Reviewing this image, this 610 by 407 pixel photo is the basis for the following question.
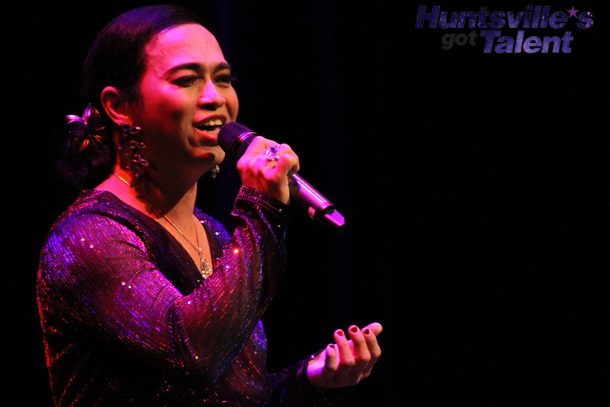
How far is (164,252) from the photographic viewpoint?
4.53 feet

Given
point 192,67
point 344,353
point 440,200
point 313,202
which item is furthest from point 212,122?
point 440,200

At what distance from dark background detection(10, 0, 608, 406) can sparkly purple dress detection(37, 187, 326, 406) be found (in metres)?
0.94

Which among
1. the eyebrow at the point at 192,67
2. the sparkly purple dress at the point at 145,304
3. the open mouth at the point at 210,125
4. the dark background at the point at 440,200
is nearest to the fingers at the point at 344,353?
the sparkly purple dress at the point at 145,304

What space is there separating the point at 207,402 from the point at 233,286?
261mm

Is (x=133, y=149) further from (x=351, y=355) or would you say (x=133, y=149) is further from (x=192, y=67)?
(x=351, y=355)

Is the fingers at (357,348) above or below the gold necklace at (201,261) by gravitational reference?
below

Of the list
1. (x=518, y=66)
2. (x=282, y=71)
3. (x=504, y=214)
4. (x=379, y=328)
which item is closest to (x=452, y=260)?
(x=504, y=214)

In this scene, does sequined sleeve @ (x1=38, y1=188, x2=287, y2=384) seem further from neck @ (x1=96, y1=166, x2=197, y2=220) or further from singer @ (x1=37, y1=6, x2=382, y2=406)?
neck @ (x1=96, y1=166, x2=197, y2=220)

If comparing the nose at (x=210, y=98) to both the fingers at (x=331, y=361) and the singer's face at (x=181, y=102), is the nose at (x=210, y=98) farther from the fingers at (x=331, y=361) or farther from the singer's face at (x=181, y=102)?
the fingers at (x=331, y=361)

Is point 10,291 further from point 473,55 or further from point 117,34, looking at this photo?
point 473,55

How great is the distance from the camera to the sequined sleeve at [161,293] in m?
1.16

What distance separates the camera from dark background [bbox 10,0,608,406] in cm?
230

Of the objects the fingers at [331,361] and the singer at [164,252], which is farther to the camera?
the fingers at [331,361]

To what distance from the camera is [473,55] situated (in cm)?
236
